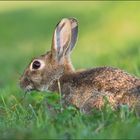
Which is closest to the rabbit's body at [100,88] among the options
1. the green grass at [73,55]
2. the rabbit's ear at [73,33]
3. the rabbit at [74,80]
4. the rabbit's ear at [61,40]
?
the rabbit at [74,80]

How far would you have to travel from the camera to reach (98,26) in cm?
2092

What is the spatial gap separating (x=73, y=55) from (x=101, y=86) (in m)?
9.47

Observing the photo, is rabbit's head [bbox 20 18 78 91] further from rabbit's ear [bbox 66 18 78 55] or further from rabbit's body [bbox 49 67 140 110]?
rabbit's body [bbox 49 67 140 110]

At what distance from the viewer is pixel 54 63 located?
828cm

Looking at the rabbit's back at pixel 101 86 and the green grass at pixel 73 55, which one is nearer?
the green grass at pixel 73 55

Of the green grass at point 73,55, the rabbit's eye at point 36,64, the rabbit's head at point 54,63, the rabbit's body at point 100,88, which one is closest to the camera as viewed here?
the green grass at point 73,55

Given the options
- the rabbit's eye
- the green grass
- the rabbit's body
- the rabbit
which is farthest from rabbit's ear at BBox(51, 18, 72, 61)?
the rabbit's body

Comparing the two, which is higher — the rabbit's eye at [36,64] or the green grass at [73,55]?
the rabbit's eye at [36,64]

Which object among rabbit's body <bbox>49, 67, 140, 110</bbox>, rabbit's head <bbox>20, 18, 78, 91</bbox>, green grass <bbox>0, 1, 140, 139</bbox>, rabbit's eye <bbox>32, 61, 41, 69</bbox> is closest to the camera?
green grass <bbox>0, 1, 140, 139</bbox>

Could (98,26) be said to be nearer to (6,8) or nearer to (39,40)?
(39,40)

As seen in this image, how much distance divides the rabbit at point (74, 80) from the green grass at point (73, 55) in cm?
28

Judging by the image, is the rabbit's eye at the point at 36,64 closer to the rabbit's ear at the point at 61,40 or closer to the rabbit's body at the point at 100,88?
the rabbit's ear at the point at 61,40

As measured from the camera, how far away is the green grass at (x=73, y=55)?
19.0ft

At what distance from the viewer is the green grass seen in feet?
19.0
